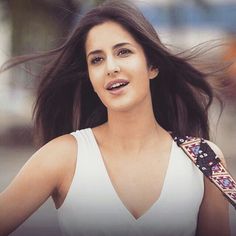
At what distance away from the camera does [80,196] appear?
240cm

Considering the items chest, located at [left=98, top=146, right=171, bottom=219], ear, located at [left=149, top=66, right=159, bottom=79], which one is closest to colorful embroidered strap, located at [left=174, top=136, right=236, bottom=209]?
chest, located at [left=98, top=146, right=171, bottom=219]

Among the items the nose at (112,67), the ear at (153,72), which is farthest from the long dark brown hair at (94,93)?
the nose at (112,67)

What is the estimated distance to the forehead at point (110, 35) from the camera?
2367 mm

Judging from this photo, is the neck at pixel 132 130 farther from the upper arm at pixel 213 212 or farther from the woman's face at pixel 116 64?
the upper arm at pixel 213 212

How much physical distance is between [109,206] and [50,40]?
0.71m

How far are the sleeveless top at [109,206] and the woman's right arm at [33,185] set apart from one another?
0.07m

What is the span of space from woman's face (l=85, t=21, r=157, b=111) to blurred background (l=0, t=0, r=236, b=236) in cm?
11

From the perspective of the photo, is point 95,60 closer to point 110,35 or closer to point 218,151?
point 110,35

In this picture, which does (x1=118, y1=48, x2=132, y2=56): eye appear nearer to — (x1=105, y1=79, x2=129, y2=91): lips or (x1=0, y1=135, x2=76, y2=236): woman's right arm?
(x1=105, y1=79, x2=129, y2=91): lips

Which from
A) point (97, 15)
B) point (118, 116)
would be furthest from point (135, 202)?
point (97, 15)

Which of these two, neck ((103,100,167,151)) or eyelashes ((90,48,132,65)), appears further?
neck ((103,100,167,151))

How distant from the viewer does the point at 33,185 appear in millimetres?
2357

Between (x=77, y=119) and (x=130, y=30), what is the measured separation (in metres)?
0.44

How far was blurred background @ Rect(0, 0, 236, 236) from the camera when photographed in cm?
239
